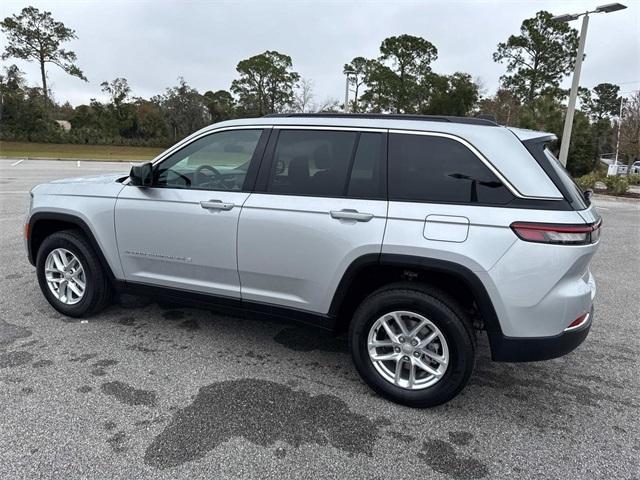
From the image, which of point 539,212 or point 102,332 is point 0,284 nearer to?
point 102,332

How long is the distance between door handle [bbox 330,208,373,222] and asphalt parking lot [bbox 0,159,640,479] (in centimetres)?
115

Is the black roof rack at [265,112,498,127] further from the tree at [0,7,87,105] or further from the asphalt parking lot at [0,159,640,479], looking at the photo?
the tree at [0,7,87,105]

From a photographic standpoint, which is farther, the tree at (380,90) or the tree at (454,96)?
the tree at (380,90)

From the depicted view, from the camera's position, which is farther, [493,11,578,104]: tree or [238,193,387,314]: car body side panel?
[493,11,578,104]: tree

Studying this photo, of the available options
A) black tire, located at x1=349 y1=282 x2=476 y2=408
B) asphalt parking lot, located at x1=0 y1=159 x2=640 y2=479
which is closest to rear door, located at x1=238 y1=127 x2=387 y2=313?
black tire, located at x1=349 y1=282 x2=476 y2=408

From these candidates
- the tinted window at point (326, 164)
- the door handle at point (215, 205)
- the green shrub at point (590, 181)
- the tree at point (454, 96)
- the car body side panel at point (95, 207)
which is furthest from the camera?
the tree at point (454, 96)

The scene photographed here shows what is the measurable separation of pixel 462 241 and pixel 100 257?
292 centimetres

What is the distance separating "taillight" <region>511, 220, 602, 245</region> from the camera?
2.48 meters

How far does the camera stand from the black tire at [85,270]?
12.7ft

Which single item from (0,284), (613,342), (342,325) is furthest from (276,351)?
(0,284)

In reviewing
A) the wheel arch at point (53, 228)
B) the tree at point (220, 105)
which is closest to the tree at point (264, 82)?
the tree at point (220, 105)

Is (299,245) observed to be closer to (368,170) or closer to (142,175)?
(368,170)

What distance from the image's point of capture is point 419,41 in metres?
50.6

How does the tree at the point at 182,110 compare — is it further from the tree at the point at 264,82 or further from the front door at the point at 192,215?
the front door at the point at 192,215
